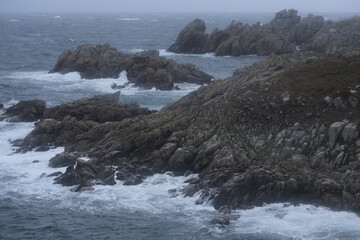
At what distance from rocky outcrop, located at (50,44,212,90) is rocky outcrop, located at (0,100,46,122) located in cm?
1878

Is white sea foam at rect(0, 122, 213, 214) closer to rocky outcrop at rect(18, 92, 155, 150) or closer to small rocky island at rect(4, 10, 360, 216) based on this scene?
small rocky island at rect(4, 10, 360, 216)

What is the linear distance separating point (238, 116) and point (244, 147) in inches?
132

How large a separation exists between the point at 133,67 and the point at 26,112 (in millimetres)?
22645

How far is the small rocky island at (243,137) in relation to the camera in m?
29.7

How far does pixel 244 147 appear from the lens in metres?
33.6

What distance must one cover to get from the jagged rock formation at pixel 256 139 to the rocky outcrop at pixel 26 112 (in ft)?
23.4

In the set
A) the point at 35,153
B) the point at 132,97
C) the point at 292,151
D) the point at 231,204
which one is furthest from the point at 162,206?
the point at 132,97

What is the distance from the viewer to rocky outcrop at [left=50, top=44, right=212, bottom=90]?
218 ft

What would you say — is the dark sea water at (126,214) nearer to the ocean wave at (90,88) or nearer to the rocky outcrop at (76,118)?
the rocky outcrop at (76,118)

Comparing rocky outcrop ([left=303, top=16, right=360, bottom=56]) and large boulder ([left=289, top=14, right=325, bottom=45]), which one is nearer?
rocky outcrop ([left=303, top=16, right=360, bottom=56])

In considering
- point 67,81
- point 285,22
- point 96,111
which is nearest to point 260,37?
point 285,22

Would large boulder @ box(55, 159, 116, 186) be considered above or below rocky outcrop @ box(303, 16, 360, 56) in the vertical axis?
below

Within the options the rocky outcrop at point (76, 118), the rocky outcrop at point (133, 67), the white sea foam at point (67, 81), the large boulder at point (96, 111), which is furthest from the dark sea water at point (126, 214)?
the rocky outcrop at point (133, 67)

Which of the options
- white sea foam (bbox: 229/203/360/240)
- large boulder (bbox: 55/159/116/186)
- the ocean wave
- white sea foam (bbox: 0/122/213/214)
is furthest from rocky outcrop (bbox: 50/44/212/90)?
white sea foam (bbox: 229/203/360/240)
